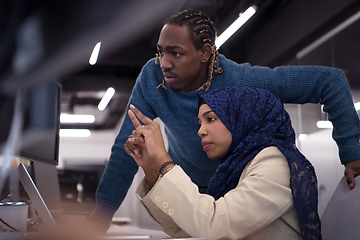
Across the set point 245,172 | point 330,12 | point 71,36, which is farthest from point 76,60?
point 245,172

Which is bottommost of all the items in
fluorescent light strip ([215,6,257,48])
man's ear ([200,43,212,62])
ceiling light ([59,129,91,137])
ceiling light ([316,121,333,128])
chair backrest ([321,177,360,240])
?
chair backrest ([321,177,360,240])

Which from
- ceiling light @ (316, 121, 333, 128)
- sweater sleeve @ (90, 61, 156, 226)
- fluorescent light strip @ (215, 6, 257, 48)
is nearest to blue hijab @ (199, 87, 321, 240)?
sweater sleeve @ (90, 61, 156, 226)

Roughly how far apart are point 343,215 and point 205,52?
73 cm

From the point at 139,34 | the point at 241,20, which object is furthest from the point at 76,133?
the point at 241,20

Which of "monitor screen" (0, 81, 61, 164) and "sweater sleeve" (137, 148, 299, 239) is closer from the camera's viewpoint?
"sweater sleeve" (137, 148, 299, 239)

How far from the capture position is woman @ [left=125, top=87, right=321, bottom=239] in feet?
2.60

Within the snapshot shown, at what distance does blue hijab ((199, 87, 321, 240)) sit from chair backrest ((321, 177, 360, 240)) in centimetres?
10

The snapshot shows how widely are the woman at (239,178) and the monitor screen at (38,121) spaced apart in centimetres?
36

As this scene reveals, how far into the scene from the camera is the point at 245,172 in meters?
0.93

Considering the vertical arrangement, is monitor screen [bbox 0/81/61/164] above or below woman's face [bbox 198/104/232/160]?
above

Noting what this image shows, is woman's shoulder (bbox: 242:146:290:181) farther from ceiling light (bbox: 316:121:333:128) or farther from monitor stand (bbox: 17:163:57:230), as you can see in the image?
ceiling light (bbox: 316:121:333:128)

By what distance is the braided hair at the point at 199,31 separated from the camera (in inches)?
50.3

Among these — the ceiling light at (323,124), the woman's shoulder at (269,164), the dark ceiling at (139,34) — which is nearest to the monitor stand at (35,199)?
the woman's shoulder at (269,164)

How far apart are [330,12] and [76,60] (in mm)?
4254
